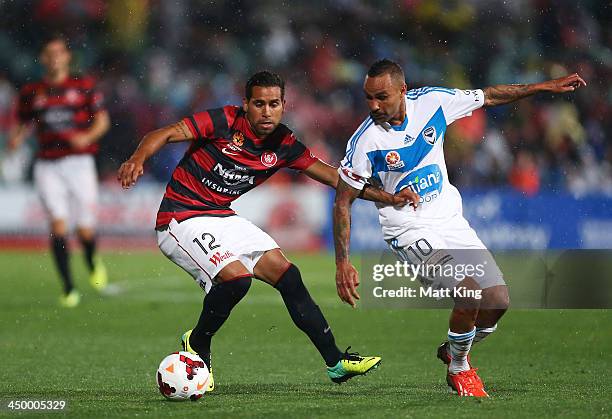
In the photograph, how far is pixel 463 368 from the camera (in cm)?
599

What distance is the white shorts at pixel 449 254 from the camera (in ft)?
19.9

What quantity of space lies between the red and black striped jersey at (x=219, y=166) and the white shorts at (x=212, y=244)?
0.08 m

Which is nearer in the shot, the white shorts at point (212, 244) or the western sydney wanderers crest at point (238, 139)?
the white shorts at point (212, 244)

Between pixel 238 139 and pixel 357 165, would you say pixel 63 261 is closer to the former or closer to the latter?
pixel 238 139

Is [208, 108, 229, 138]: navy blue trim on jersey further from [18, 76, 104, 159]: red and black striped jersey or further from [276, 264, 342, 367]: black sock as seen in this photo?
[18, 76, 104, 159]: red and black striped jersey

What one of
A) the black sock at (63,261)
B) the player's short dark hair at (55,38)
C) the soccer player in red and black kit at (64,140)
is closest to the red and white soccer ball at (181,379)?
the black sock at (63,261)

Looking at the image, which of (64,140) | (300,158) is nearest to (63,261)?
(64,140)

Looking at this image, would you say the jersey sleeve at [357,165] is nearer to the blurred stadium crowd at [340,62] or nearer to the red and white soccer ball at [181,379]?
the red and white soccer ball at [181,379]

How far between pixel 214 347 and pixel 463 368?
2950 mm

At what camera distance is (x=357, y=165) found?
6.16 metres

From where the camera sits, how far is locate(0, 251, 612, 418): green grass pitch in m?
5.53

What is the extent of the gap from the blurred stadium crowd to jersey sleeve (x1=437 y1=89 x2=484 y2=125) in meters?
8.25

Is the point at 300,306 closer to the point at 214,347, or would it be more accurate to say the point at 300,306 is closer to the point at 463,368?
the point at 463,368

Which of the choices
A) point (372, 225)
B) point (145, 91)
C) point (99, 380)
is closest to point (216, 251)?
point (99, 380)
